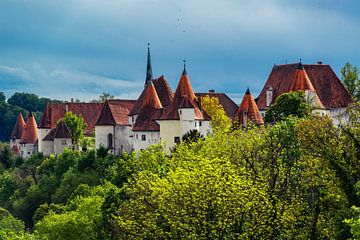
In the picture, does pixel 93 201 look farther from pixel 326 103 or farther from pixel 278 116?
pixel 326 103

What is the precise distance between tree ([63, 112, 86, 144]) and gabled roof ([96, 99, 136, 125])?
677 centimetres

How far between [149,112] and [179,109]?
16.2 ft

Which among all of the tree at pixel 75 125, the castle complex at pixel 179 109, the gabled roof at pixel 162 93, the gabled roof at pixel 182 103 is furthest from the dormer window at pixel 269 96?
the tree at pixel 75 125

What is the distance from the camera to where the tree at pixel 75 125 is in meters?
104

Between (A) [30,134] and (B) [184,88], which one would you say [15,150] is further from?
(B) [184,88]

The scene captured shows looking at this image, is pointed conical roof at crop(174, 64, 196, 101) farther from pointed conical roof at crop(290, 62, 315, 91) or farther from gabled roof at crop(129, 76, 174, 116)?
pointed conical roof at crop(290, 62, 315, 91)

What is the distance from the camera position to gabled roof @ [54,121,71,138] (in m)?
104

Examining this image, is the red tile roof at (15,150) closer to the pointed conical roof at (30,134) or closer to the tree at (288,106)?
the pointed conical roof at (30,134)

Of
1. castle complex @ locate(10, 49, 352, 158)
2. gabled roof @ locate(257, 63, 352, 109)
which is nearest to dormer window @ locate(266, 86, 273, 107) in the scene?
castle complex @ locate(10, 49, 352, 158)

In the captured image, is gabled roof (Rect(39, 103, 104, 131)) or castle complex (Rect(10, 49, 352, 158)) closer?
castle complex (Rect(10, 49, 352, 158))

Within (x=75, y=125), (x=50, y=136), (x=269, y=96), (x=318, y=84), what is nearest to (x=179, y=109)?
(x=269, y=96)

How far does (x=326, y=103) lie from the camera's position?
8375 centimetres

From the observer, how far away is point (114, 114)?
95812 mm

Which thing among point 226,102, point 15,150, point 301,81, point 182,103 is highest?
point 301,81
